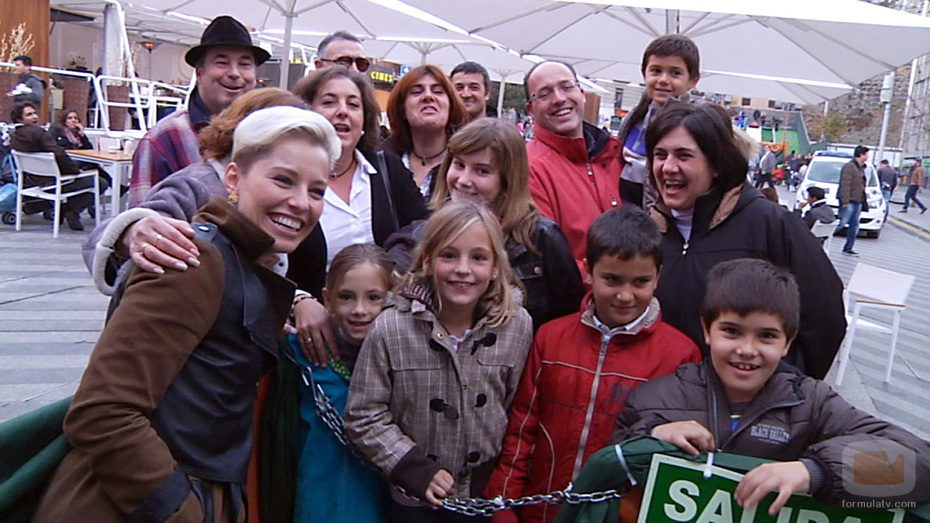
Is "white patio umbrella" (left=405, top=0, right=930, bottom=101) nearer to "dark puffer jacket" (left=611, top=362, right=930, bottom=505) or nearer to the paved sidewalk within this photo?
"dark puffer jacket" (left=611, top=362, right=930, bottom=505)

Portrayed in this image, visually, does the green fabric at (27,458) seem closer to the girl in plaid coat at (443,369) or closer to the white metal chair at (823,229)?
the girl in plaid coat at (443,369)

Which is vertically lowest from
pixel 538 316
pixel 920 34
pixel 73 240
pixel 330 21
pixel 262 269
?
pixel 73 240

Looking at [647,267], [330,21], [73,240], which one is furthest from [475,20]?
[647,267]

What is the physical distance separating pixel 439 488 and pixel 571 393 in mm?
510

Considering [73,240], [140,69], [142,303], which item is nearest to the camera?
[142,303]

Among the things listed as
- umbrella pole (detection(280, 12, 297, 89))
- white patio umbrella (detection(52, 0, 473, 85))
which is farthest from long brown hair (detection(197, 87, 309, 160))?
white patio umbrella (detection(52, 0, 473, 85))

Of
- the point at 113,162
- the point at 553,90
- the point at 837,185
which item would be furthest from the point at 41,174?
the point at 837,185

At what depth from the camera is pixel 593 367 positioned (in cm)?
223

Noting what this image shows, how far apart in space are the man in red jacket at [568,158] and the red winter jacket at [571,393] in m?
0.80

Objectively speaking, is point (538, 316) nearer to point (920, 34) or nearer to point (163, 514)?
point (163, 514)

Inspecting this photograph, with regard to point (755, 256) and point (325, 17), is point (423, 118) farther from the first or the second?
point (325, 17)

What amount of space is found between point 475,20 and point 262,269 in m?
7.18

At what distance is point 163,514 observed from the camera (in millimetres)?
1569

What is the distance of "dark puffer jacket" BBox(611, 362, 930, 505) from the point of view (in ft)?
5.46
